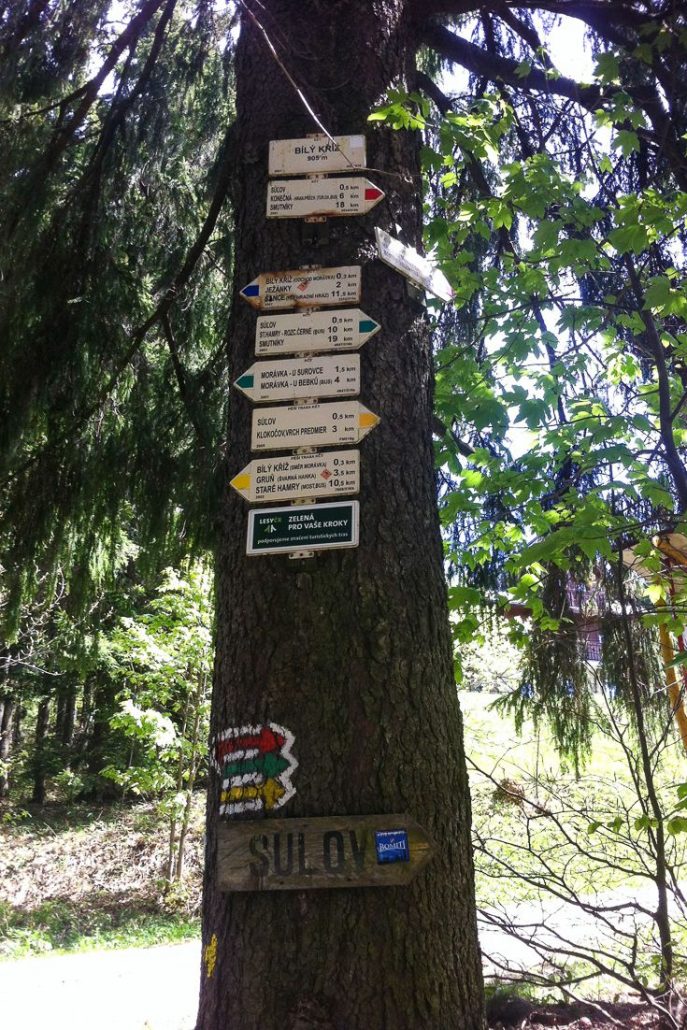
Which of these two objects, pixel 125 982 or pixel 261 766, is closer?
pixel 261 766

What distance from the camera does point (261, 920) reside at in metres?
1.86

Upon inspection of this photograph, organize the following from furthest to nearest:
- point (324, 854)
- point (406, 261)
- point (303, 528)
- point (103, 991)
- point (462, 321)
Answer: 1. point (103, 991)
2. point (462, 321)
3. point (406, 261)
4. point (303, 528)
5. point (324, 854)

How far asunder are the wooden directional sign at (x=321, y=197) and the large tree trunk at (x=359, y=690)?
0.13ft

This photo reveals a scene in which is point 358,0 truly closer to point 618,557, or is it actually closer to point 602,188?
point 602,188

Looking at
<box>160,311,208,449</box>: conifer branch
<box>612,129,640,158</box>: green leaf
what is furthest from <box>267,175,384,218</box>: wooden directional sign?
<box>612,129,640,158</box>: green leaf

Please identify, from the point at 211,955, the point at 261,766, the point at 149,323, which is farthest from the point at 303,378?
the point at 211,955

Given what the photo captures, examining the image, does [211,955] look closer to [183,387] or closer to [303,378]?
[303,378]

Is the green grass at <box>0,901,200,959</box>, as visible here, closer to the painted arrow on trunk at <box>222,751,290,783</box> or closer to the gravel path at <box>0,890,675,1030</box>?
the gravel path at <box>0,890,675,1030</box>

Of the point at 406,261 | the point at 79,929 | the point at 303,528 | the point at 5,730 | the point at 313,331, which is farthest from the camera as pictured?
the point at 5,730

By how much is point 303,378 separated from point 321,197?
2.01 feet

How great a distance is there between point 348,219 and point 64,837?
553 inches

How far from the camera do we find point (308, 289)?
2469mm

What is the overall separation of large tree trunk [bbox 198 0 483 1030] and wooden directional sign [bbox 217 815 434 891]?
3cm

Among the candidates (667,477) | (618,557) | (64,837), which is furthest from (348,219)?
(64,837)
